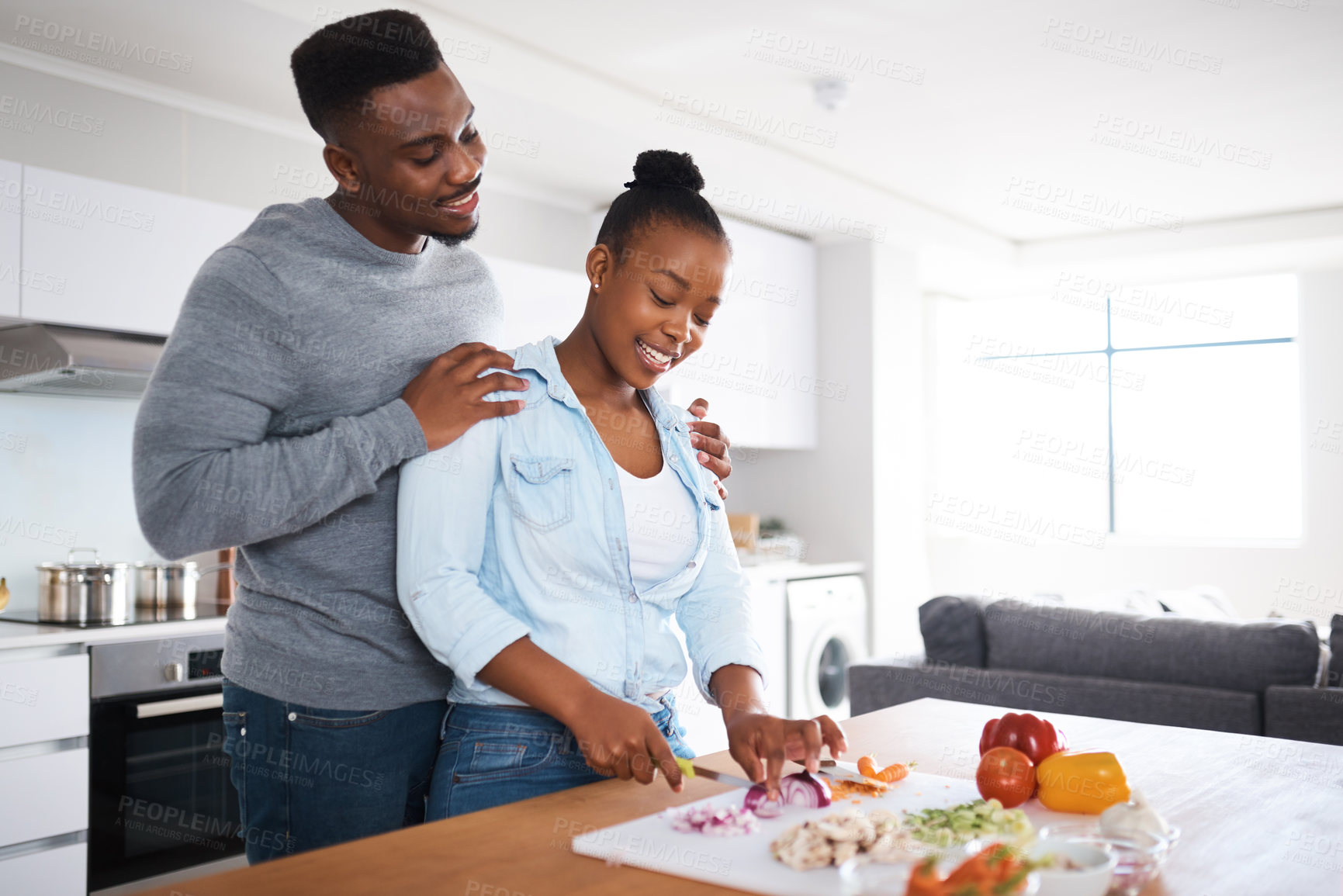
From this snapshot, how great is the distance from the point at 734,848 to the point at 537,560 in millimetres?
380

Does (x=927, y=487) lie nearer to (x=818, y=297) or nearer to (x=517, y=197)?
(x=818, y=297)

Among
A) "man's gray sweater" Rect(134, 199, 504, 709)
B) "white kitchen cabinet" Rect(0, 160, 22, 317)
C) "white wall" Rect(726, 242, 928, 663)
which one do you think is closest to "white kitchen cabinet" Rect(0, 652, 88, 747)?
"white kitchen cabinet" Rect(0, 160, 22, 317)

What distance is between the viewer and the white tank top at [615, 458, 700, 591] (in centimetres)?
118

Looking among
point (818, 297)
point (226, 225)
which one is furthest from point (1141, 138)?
point (226, 225)

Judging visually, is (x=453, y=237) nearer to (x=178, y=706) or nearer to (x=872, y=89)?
(x=178, y=706)

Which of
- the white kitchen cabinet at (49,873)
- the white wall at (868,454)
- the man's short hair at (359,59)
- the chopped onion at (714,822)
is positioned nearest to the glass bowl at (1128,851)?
the chopped onion at (714,822)

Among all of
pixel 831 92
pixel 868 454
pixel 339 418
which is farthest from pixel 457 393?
pixel 868 454

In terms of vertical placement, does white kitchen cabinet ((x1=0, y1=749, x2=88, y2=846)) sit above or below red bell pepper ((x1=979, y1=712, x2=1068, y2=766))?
below

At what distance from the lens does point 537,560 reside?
1.13 metres

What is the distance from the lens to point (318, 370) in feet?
3.81

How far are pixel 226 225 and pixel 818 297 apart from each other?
3165 millimetres

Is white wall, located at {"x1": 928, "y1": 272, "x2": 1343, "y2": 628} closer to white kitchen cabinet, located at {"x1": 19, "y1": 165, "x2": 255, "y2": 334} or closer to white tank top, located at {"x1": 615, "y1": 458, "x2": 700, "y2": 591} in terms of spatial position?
white kitchen cabinet, located at {"x1": 19, "y1": 165, "x2": 255, "y2": 334}

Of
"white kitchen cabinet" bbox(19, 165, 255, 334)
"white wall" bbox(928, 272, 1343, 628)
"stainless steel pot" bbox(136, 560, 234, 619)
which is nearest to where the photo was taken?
"white kitchen cabinet" bbox(19, 165, 255, 334)

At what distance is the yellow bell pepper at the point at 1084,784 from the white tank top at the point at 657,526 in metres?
0.44
